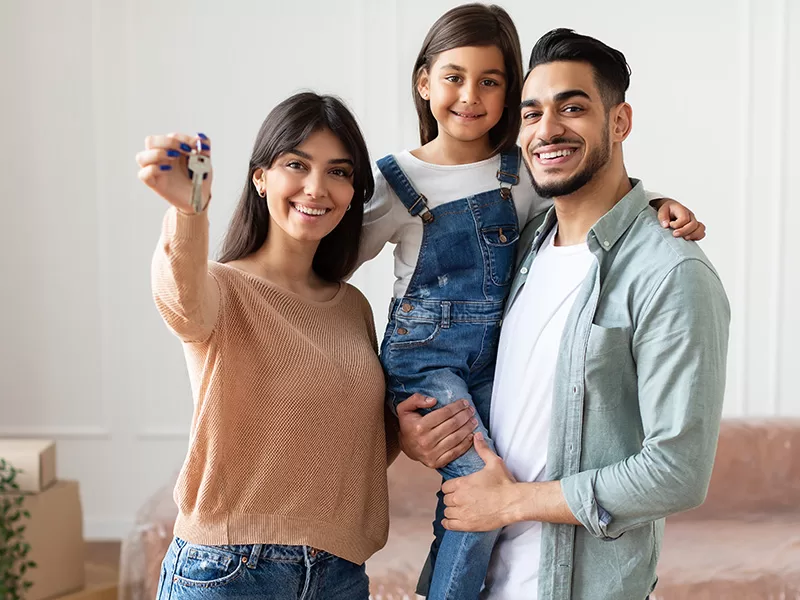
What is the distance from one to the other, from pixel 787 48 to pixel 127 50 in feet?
10.1

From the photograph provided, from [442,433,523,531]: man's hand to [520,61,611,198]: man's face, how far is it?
0.53 metres

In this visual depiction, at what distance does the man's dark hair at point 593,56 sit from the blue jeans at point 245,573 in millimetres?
1008

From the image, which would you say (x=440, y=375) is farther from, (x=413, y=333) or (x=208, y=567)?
(x=208, y=567)

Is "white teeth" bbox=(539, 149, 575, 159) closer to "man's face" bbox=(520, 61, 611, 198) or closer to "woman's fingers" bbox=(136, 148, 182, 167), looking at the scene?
"man's face" bbox=(520, 61, 611, 198)

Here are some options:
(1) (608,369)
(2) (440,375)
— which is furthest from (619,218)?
(2) (440,375)

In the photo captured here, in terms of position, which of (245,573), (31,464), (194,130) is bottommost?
(31,464)

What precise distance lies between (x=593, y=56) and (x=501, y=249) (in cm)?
46

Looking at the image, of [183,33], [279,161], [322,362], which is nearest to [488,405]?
[322,362]

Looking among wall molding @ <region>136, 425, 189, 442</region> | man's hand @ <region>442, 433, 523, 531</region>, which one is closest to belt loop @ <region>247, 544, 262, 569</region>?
man's hand @ <region>442, 433, 523, 531</region>

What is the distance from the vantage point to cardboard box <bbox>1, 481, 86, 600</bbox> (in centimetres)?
319

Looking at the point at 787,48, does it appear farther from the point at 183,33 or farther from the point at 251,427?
the point at 251,427

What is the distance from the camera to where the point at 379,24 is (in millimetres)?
4148

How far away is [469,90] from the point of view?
189cm

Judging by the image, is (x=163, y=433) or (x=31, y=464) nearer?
(x=31, y=464)
